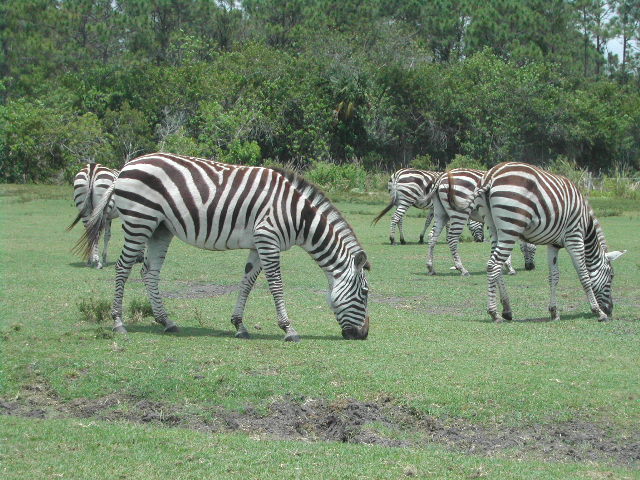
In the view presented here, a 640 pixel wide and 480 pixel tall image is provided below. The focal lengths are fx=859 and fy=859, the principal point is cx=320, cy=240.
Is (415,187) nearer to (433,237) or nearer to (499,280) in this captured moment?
(433,237)

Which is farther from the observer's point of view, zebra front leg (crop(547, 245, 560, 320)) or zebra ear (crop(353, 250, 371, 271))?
zebra front leg (crop(547, 245, 560, 320))

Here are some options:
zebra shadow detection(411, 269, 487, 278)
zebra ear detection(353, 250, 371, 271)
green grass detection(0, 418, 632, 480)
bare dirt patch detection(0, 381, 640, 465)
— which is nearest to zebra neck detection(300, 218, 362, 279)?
zebra ear detection(353, 250, 371, 271)

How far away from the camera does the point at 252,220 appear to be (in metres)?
11.2

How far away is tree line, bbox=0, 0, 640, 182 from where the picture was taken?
150 ft

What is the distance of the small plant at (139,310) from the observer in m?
12.3

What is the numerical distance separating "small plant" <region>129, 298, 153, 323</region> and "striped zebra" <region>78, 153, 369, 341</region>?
886 mm

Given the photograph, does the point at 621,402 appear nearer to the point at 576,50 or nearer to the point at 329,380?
the point at 329,380

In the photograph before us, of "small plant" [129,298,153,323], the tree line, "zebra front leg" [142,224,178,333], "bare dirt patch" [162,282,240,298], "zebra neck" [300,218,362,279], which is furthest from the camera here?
the tree line

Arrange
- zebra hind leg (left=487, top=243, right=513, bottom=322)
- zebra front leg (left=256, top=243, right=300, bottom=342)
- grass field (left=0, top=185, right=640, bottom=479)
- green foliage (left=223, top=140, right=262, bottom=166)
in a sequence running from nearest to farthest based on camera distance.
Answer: grass field (left=0, top=185, right=640, bottom=479)
zebra front leg (left=256, top=243, right=300, bottom=342)
zebra hind leg (left=487, top=243, right=513, bottom=322)
green foliage (left=223, top=140, right=262, bottom=166)

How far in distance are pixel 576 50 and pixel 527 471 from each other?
66.6 m

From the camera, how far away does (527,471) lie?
682cm

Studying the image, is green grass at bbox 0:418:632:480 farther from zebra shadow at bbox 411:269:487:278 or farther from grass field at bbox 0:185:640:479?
zebra shadow at bbox 411:269:487:278

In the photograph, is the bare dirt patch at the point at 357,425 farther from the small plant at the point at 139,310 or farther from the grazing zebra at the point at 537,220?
the grazing zebra at the point at 537,220

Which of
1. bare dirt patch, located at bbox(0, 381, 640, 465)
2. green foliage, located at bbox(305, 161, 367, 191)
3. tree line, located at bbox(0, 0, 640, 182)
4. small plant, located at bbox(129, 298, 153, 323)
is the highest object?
tree line, located at bbox(0, 0, 640, 182)
